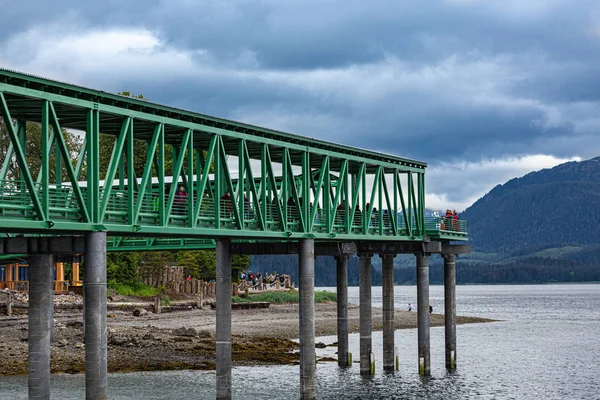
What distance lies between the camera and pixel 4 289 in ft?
314

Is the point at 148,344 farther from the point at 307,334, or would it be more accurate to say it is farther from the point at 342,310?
the point at 307,334

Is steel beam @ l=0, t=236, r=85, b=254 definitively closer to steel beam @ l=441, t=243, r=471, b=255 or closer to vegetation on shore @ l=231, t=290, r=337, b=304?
steel beam @ l=441, t=243, r=471, b=255

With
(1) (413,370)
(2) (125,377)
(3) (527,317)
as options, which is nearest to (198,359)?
(2) (125,377)

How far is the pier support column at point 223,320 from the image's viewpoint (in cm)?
4553

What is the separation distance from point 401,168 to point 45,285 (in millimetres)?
24852

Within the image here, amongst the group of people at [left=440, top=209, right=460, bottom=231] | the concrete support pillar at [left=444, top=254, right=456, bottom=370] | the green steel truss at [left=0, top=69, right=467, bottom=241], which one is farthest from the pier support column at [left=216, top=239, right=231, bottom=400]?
the concrete support pillar at [left=444, top=254, right=456, bottom=370]

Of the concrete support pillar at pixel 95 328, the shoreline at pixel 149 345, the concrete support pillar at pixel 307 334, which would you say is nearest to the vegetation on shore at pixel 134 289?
the shoreline at pixel 149 345

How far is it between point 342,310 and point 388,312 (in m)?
3.17

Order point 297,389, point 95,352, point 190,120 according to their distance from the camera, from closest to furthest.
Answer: point 95,352, point 190,120, point 297,389

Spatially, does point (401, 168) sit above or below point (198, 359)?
above

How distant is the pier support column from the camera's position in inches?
1793

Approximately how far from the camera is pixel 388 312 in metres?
60.3

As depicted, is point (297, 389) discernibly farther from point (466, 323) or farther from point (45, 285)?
point (466, 323)

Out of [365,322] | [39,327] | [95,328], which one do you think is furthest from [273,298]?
[95,328]
